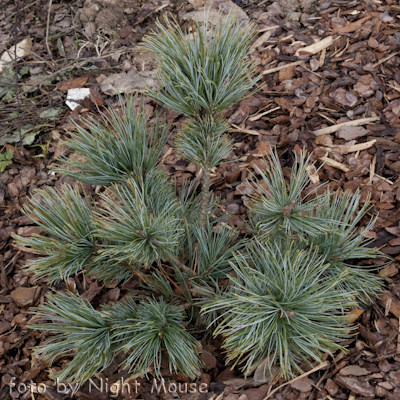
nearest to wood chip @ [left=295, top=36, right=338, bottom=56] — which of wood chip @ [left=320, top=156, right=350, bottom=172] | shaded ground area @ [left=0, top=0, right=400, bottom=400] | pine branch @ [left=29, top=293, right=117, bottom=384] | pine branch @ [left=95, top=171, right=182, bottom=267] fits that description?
shaded ground area @ [left=0, top=0, right=400, bottom=400]

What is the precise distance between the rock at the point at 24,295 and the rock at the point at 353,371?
4.92 ft

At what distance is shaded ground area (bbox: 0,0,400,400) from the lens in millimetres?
1585

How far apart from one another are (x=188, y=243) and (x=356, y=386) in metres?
0.83

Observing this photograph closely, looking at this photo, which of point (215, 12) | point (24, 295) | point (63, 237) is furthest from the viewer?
point (215, 12)

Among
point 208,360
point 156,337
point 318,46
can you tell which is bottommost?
point 208,360

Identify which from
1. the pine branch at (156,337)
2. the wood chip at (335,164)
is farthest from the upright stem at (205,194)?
the wood chip at (335,164)

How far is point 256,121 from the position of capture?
2.41 metres

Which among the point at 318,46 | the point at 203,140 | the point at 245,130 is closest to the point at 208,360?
the point at 203,140

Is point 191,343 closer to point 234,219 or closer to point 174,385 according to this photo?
point 174,385

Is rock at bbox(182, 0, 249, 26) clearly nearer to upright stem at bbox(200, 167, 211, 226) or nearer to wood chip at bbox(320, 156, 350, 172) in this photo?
wood chip at bbox(320, 156, 350, 172)

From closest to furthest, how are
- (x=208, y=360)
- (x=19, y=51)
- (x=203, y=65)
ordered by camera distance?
(x=203, y=65) → (x=208, y=360) → (x=19, y=51)

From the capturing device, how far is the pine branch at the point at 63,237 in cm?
134

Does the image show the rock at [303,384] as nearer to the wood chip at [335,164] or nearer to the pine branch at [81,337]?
the pine branch at [81,337]

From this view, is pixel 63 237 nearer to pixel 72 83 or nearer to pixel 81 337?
pixel 81 337
